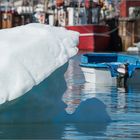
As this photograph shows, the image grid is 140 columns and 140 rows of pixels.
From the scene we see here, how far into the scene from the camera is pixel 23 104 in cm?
1162

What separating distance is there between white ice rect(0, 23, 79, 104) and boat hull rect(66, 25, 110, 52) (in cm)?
4514

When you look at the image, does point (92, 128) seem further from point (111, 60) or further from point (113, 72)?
point (111, 60)

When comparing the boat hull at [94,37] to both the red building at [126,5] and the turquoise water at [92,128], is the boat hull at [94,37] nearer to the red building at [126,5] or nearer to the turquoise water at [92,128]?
the red building at [126,5]

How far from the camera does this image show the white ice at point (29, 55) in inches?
425

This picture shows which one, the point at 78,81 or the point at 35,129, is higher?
the point at 35,129


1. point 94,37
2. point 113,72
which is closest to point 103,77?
point 113,72

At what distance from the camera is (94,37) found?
191 feet

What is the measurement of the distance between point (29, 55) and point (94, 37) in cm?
4676

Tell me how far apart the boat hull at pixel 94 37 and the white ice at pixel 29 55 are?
45144 millimetres

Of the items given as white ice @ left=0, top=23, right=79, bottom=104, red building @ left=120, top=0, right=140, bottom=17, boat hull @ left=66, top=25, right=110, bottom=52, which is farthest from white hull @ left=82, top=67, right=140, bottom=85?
red building @ left=120, top=0, right=140, bottom=17

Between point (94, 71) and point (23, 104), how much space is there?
40.6ft

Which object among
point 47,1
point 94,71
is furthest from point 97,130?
point 47,1

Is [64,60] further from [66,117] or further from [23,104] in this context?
[66,117]

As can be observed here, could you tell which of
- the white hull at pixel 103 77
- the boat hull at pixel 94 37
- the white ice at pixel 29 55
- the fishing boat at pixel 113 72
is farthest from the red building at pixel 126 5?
the white ice at pixel 29 55
